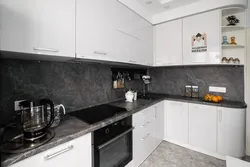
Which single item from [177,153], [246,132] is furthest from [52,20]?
[246,132]

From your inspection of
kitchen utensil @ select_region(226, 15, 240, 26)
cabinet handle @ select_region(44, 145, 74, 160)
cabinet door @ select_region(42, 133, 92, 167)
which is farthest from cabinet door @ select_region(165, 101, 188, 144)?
cabinet handle @ select_region(44, 145, 74, 160)

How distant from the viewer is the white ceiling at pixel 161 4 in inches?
78.8

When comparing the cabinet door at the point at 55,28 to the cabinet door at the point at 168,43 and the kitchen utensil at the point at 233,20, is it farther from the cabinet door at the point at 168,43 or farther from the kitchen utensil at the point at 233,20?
the kitchen utensil at the point at 233,20

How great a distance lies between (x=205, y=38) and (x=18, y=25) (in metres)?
2.39

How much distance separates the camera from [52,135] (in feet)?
2.83

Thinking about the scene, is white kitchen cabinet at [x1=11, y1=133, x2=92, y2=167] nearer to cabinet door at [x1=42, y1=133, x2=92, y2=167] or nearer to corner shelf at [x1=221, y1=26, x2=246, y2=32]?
cabinet door at [x1=42, y1=133, x2=92, y2=167]

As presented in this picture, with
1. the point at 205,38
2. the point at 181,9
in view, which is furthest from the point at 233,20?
the point at 181,9

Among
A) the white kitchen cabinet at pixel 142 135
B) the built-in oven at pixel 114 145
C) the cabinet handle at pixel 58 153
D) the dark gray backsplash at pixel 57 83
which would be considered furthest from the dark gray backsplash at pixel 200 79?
the cabinet handle at pixel 58 153

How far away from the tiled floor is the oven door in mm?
520

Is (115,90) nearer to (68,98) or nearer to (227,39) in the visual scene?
(68,98)

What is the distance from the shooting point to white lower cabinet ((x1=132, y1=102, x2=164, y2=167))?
5.25 feet

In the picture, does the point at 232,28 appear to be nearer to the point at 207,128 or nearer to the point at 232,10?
the point at 232,10

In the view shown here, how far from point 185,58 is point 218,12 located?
81cm

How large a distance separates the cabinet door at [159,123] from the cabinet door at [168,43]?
86cm
